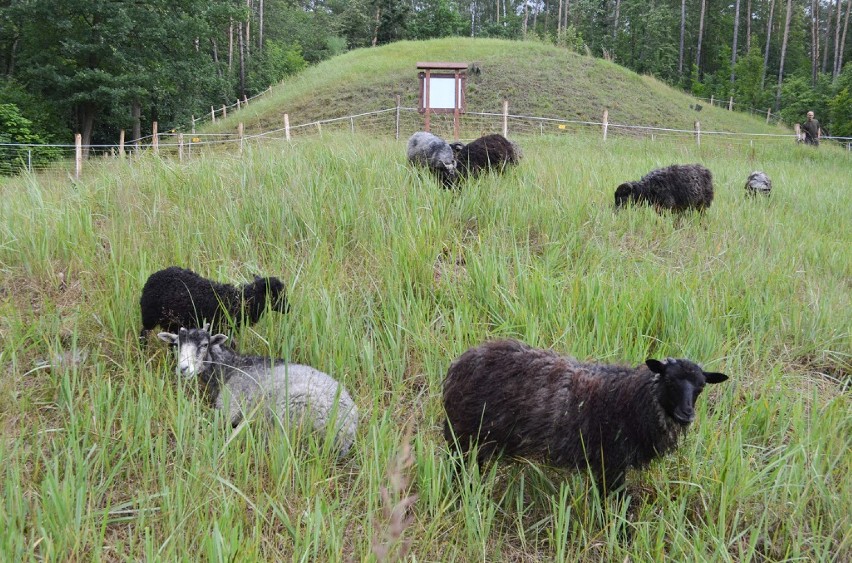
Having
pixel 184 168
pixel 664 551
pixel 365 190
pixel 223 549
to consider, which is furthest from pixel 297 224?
pixel 664 551

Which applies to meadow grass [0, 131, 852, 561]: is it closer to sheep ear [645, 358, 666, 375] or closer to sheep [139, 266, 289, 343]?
sheep [139, 266, 289, 343]

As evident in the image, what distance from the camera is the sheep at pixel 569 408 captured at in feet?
9.34

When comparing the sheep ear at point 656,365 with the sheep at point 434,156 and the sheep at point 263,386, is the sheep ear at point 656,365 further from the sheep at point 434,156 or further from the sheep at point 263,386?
the sheep at point 434,156

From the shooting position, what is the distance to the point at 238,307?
4.11 m

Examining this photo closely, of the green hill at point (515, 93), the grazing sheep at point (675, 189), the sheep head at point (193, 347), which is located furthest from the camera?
the green hill at point (515, 93)

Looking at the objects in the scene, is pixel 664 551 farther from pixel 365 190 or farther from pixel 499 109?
pixel 499 109

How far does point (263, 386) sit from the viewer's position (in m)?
3.39

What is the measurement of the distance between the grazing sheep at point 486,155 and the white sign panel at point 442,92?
29.5 ft

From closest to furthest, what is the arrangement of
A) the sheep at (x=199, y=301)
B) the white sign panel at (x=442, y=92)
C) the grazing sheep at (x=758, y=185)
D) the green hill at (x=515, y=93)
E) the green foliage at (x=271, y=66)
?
1. the sheep at (x=199, y=301)
2. the grazing sheep at (x=758, y=185)
3. the white sign panel at (x=442, y=92)
4. the green hill at (x=515, y=93)
5. the green foliage at (x=271, y=66)

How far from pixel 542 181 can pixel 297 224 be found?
3.43 m

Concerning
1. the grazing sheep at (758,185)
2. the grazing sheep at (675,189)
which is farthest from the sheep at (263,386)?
the grazing sheep at (758,185)

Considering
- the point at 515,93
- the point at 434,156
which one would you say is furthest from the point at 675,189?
the point at 515,93

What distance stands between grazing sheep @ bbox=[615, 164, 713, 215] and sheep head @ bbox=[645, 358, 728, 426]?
200 inches

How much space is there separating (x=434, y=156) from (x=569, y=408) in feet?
17.7
